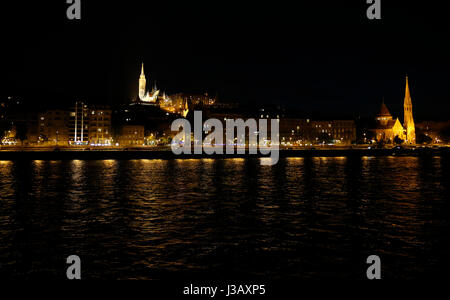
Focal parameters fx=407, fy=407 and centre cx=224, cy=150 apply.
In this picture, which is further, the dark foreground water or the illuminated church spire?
the illuminated church spire

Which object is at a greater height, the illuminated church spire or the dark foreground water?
the illuminated church spire

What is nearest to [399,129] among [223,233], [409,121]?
[409,121]

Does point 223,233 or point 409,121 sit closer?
point 223,233

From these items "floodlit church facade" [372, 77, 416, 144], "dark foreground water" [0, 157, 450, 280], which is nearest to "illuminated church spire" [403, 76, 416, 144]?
"floodlit church facade" [372, 77, 416, 144]

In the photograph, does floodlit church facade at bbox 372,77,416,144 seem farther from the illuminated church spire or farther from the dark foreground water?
the dark foreground water

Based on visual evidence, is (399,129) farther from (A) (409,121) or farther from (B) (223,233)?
(B) (223,233)

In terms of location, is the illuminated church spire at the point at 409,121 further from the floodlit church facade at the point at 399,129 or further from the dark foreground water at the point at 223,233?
the dark foreground water at the point at 223,233

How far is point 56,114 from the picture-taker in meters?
114

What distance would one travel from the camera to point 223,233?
13.8m

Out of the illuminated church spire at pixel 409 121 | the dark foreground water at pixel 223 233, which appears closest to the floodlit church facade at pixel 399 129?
the illuminated church spire at pixel 409 121

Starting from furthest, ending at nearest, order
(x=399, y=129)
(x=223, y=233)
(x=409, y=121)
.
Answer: (x=399, y=129)
(x=409, y=121)
(x=223, y=233)

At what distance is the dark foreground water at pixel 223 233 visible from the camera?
10023 mm

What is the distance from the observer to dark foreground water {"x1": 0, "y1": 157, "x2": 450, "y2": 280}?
1002 cm
